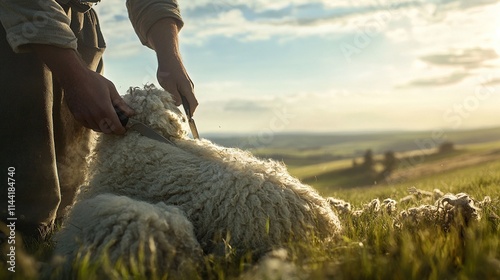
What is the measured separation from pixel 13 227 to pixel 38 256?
1.09m

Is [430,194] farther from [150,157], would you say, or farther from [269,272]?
[269,272]

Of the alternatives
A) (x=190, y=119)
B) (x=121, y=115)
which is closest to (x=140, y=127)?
(x=121, y=115)

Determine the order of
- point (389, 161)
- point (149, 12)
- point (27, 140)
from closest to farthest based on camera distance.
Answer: point (27, 140)
point (149, 12)
point (389, 161)

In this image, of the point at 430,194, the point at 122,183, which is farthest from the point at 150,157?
the point at 430,194

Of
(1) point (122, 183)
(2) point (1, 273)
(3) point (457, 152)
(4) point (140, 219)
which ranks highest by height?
(3) point (457, 152)

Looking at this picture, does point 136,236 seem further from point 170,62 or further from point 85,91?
point 170,62

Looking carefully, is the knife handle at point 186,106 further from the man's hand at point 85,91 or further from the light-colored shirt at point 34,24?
the light-colored shirt at point 34,24

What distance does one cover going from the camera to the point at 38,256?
12.8 ft

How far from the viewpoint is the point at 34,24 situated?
4.50 metres

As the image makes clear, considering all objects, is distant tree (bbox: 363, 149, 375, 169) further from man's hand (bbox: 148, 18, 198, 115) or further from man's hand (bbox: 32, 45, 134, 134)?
man's hand (bbox: 32, 45, 134, 134)

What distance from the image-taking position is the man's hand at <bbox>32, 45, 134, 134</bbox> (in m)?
4.27

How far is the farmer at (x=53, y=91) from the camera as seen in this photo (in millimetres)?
4414

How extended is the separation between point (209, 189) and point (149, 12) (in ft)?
10.1

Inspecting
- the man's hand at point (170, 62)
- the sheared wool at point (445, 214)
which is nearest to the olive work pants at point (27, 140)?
the man's hand at point (170, 62)
